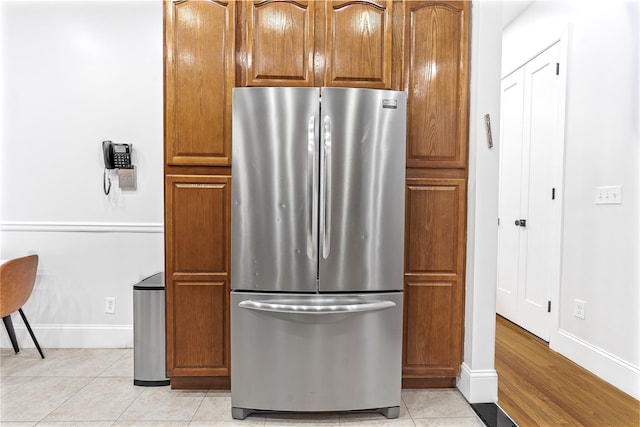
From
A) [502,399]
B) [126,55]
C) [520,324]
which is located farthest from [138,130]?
[520,324]

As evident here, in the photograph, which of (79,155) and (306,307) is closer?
(306,307)

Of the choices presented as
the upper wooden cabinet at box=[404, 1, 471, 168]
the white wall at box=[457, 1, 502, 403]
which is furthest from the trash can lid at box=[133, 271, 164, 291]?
the white wall at box=[457, 1, 502, 403]

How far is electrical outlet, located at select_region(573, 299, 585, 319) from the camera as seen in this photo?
8.55 feet

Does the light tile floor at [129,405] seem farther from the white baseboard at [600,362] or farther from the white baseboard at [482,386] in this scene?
the white baseboard at [600,362]

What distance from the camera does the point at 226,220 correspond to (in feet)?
7.05

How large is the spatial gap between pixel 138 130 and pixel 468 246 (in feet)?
8.27

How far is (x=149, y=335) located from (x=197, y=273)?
56 cm

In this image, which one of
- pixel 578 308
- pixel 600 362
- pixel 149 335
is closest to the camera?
pixel 149 335

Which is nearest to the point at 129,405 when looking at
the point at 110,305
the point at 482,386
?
the point at 110,305

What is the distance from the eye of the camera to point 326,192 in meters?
1.89

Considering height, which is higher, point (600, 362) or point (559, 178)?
point (559, 178)

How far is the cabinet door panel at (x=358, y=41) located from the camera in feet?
7.01

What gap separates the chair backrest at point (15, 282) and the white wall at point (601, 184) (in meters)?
3.86

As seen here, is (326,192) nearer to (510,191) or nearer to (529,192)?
(529,192)
